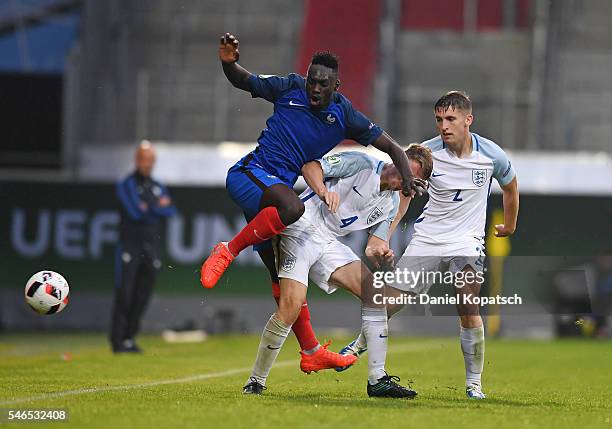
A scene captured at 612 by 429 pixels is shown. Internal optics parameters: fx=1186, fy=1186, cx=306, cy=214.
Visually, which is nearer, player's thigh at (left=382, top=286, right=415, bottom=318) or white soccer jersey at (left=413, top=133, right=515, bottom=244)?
player's thigh at (left=382, top=286, right=415, bottom=318)

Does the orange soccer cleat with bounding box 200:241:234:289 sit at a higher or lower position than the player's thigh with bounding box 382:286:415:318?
higher

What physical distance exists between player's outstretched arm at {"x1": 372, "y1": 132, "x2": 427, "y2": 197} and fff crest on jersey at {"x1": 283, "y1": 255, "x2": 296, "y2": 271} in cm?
83

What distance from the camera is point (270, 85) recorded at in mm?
7711

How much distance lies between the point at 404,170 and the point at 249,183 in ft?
3.28

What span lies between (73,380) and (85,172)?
10836 millimetres

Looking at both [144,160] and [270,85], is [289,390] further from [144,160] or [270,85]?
[144,160]

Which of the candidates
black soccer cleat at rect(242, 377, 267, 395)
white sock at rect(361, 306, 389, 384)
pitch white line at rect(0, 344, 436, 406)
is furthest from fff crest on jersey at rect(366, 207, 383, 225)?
pitch white line at rect(0, 344, 436, 406)

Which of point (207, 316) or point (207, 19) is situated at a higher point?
point (207, 19)

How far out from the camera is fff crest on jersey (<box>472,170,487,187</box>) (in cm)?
807

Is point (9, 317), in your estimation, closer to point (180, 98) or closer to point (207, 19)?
point (180, 98)

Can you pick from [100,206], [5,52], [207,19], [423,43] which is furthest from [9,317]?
[423,43]

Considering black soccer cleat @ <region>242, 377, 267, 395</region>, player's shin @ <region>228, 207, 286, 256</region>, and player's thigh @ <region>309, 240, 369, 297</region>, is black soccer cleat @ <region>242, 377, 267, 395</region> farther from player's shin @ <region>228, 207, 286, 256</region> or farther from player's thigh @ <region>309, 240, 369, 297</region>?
player's shin @ <region>228, 207, 286, 256</region>

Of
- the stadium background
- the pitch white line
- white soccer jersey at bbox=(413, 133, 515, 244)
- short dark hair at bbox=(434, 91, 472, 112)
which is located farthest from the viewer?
the stadium background

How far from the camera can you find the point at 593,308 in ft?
28.8
